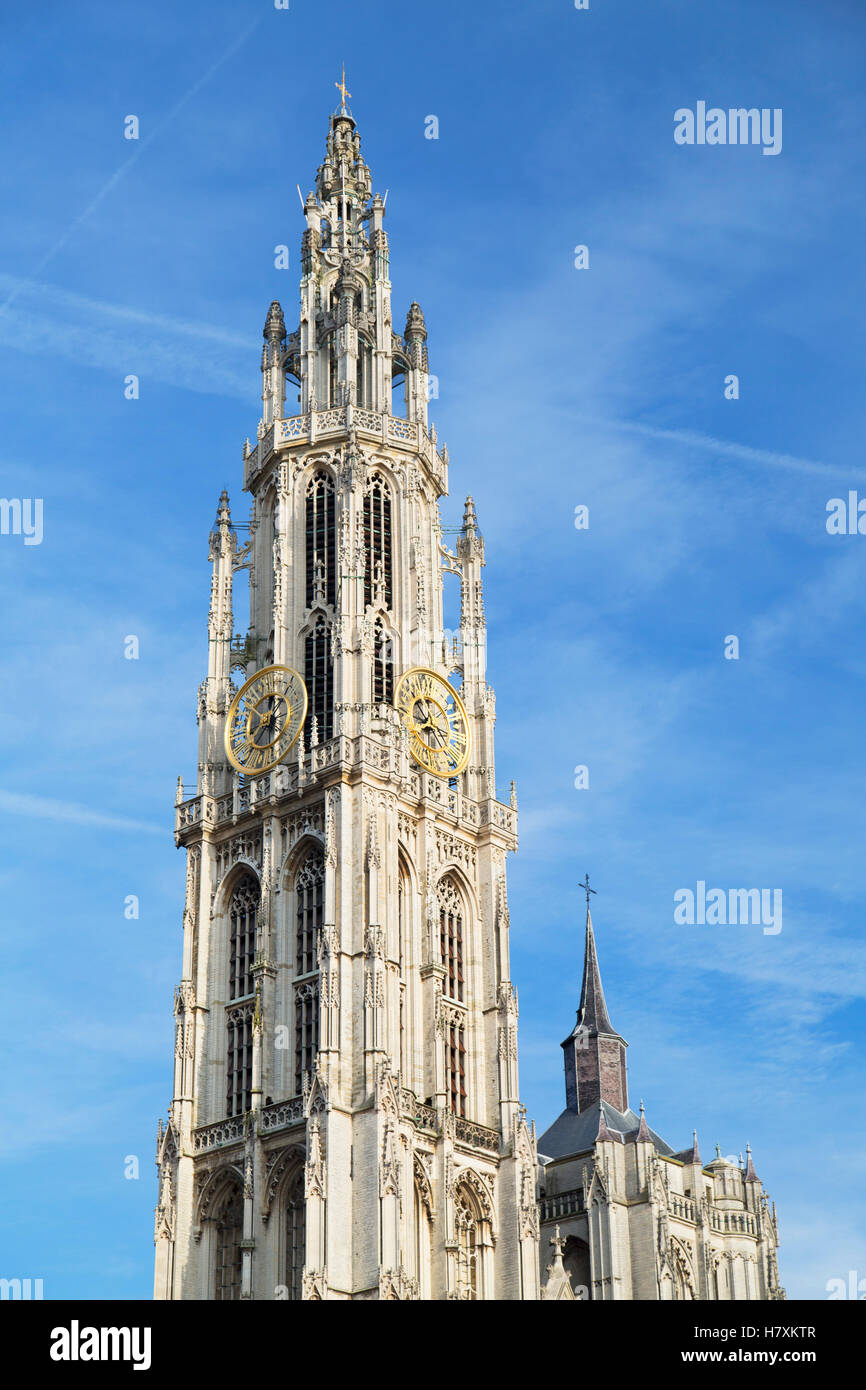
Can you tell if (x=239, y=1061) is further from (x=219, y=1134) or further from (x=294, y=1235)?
(x=294, y=1235)

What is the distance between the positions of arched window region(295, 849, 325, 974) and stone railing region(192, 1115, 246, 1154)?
258 inches

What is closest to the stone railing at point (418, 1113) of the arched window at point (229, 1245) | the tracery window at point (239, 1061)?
the tracery window at point (239, 1061)

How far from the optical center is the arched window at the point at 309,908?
274ft

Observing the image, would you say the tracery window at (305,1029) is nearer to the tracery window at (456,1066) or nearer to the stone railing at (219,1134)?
the stone railing at (219,1134)

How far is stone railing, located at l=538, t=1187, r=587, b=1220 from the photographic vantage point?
92750 mm

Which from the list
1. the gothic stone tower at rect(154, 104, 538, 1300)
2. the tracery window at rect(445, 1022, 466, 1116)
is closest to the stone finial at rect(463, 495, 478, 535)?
the gothic stone tower at rect(154, 104, 538, 1300)

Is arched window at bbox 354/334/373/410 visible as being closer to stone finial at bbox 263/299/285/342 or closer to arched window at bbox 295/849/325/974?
stone finial at bbox 263/299/285/342

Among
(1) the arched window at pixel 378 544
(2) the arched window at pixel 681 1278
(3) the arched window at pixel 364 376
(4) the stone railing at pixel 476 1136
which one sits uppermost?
(3) the arched window at pixel 364 376

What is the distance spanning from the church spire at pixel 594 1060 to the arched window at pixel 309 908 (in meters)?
25.0

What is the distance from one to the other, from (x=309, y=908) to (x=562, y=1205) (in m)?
20.3

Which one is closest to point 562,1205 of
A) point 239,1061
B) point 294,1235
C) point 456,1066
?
point 456,1066

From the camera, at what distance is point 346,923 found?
266 ft
